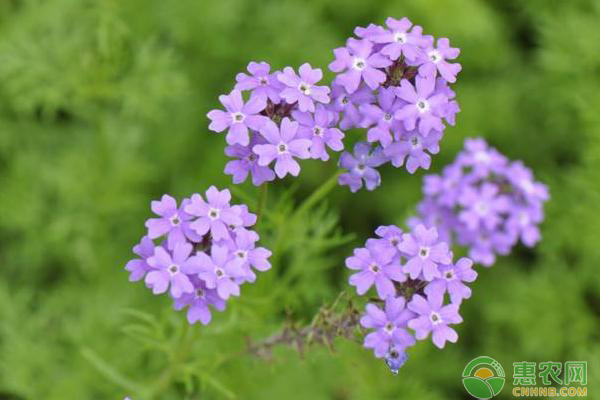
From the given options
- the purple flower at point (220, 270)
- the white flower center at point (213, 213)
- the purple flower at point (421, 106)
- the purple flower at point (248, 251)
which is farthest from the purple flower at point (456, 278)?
the white flower center at point (213, 213)

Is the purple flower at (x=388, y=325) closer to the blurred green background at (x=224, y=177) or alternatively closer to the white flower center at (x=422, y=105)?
the white flower center at (x=422, y=105)

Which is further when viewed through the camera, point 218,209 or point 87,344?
point 87,344

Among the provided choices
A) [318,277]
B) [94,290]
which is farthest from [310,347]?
[94,290]

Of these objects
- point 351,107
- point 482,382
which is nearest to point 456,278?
point 351,107

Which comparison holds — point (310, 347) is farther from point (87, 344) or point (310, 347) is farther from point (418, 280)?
point (87, 344)

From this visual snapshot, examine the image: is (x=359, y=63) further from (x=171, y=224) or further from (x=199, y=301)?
(x=199, y=301)

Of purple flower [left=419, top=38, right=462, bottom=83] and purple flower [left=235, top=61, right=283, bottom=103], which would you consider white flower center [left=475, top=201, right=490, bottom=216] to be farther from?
purple flower [left=235, top=61, right=283, bottom=103]
